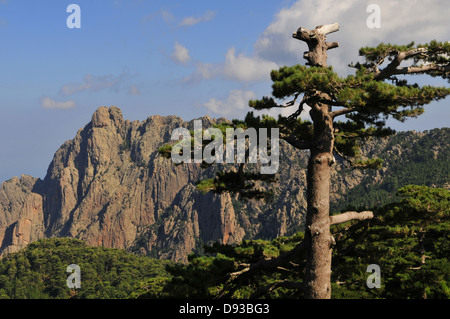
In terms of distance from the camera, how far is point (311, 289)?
32.4 ft

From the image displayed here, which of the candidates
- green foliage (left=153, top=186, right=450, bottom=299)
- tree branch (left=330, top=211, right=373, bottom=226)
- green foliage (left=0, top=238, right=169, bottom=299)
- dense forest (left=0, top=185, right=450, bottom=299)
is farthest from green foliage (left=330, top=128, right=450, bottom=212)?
tree branch (left=330, top=211, right=373, bottom=226)

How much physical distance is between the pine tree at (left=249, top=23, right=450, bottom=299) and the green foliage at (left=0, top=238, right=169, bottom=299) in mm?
84857

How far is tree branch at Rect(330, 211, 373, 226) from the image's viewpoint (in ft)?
34.3

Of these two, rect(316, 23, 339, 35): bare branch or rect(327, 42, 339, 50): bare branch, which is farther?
rect(327, 42, 339, 50): bare branch

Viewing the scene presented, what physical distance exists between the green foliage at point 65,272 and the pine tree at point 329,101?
84.9 metres

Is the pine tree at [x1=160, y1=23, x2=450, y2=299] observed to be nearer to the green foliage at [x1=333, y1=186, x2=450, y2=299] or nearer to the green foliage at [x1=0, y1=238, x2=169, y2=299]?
the green foliage at [x1=333, y1=186, x2=450, y2=299]

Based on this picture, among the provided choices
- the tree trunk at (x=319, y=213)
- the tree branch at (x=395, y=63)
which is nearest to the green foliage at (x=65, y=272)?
the tree trunk at (x=319, y=213)

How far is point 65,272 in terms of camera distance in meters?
103

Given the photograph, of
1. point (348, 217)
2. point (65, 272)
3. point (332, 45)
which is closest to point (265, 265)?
point (348, 217)
